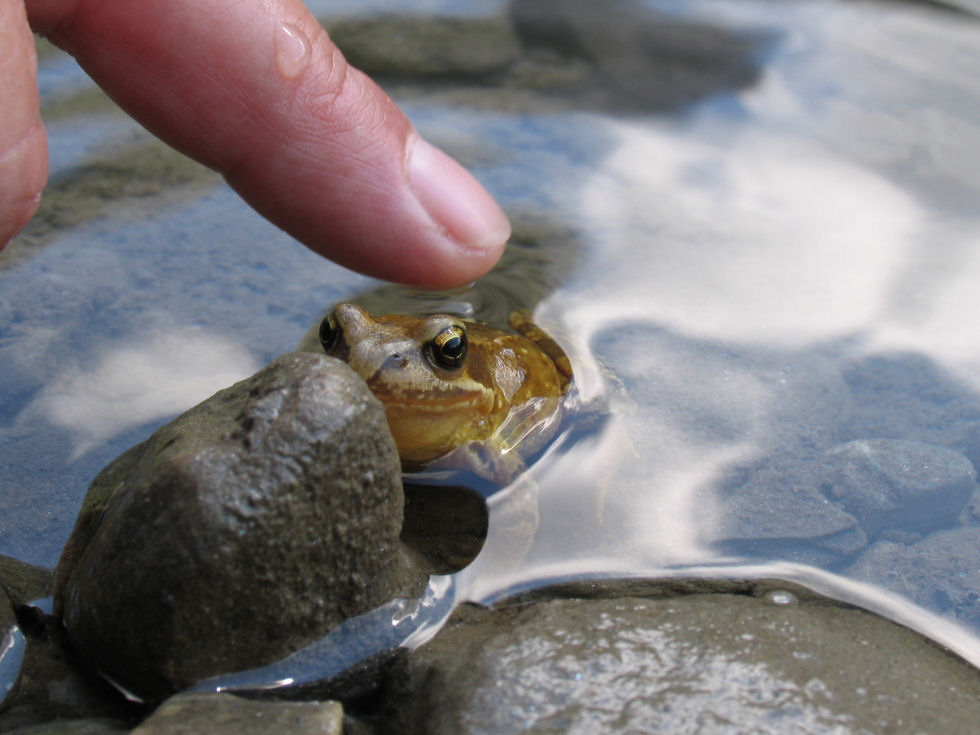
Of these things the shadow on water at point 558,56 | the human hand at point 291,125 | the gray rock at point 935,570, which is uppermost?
the human hand at point 291,125

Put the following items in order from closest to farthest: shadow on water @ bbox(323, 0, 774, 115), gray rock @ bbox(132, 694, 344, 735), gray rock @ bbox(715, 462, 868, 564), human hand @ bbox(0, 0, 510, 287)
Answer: gray rock @ bbox(132, 694, 344, 735) < gray rock @ bbox(715, 462, 868, 564) < human hand @ bbox(0, 0, 510, 287) < shadow on water @ bbox(323, 0, 774, 115)

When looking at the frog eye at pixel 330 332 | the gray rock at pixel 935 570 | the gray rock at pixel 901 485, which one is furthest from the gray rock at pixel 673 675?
the frog eye at pixel 330 332

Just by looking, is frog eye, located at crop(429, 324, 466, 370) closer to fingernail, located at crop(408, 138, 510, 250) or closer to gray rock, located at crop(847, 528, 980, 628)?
fingernail, located at crop(408, 138, 510, 250)

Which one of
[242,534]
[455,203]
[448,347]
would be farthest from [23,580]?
[455,203]

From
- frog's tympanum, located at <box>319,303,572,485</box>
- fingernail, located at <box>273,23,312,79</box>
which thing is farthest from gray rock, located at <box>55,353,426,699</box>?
fingernail, located at <box>273,23,312,79</box>

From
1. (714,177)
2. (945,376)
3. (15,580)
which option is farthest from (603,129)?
(15,580)

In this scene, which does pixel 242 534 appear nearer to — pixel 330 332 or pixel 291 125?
pixel 330 332

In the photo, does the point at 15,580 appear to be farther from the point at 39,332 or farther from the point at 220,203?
the point at 220,203

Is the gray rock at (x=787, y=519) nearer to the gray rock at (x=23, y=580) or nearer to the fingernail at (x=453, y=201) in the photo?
the fingernail at (x=453, y=201)
